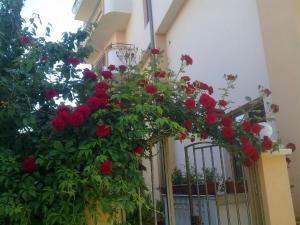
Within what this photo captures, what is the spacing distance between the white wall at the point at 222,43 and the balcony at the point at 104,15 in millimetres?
4033

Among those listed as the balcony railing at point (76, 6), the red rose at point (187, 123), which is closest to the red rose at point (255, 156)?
the red rose at point (187, 123)

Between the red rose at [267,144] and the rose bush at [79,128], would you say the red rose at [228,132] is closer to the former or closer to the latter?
the rose bush at [79,128]

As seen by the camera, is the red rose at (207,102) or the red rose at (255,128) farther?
the red rose at (255,128)

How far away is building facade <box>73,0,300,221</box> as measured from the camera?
5.07m

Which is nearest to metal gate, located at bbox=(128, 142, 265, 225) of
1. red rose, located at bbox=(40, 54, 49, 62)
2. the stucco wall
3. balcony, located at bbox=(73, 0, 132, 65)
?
the stucco wall

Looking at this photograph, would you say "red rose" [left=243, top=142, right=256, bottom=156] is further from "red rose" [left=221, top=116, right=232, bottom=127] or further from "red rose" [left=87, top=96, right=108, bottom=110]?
"red rose" [left=87, top=96, right=108, bottom=110]

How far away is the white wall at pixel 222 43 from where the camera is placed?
229 inches

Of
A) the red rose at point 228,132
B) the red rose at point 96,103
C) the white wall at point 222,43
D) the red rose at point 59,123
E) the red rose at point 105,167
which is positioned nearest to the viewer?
the red rose at point 105,167

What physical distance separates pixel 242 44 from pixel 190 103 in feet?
10.7

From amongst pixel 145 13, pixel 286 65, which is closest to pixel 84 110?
pixel 286 65

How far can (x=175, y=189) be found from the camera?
18.9 ft

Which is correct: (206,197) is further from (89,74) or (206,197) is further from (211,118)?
(89,74)

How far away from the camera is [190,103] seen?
3.41 m

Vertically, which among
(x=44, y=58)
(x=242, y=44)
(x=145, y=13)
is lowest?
(x=44, y=58)
